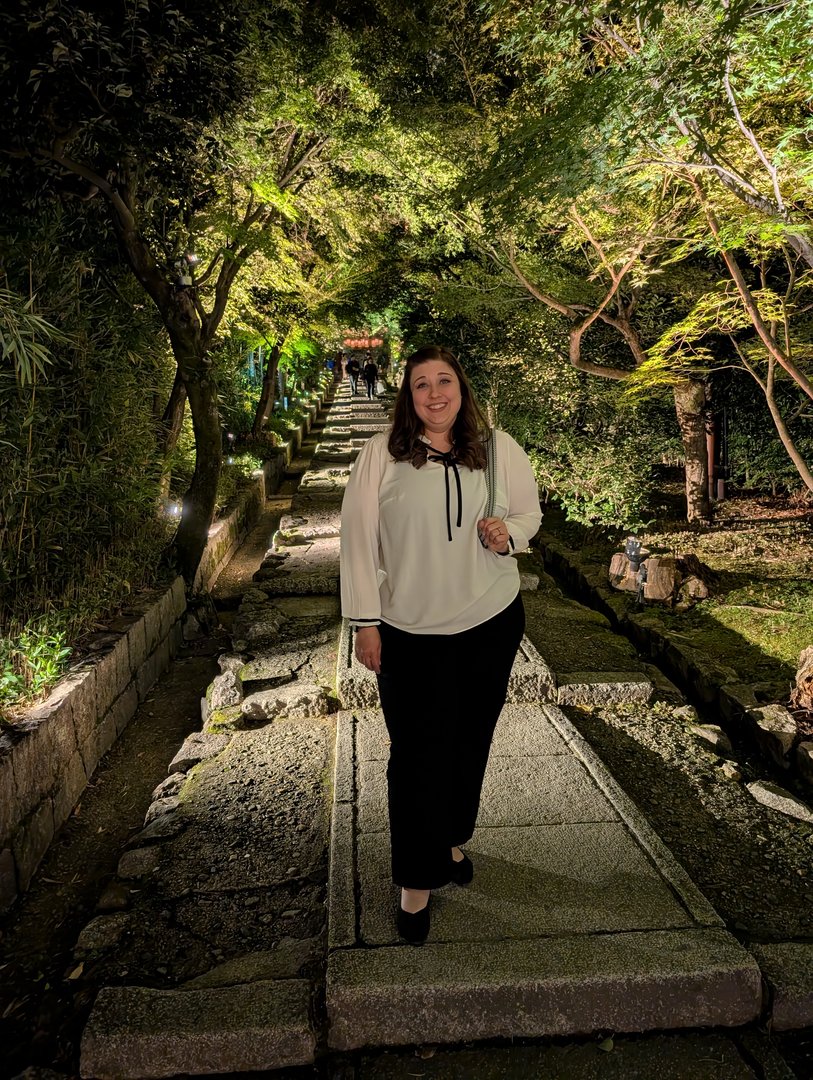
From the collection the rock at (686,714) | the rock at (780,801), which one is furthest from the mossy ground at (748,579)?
the rock at (780,801)

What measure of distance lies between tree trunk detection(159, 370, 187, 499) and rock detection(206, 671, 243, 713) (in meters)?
3.10

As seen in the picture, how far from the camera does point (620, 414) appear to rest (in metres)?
10.1

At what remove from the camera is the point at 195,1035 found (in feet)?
6.97

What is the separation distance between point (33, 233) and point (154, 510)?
268 centimetres

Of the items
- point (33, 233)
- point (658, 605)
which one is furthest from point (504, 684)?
point (658, 605)

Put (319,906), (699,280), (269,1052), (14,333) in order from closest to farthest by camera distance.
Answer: (269,1052) < (319,906) < (14,333) < (699,280)

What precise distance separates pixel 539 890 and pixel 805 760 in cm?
271

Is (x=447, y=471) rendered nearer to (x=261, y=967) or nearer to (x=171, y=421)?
(x=261, y=967)

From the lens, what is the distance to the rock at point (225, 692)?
4699 mm

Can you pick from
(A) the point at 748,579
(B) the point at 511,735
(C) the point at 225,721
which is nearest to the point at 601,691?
(B) the point at 511,735

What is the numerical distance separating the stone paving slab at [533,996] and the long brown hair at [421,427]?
1.64m

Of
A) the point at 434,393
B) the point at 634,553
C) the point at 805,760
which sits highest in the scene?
the point at 434,393

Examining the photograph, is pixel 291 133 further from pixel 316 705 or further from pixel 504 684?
pixel 504 684

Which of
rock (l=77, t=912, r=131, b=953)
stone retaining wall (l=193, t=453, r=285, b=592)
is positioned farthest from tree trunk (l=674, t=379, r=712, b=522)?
rock (l=77, t=912, r=131, b=953)
